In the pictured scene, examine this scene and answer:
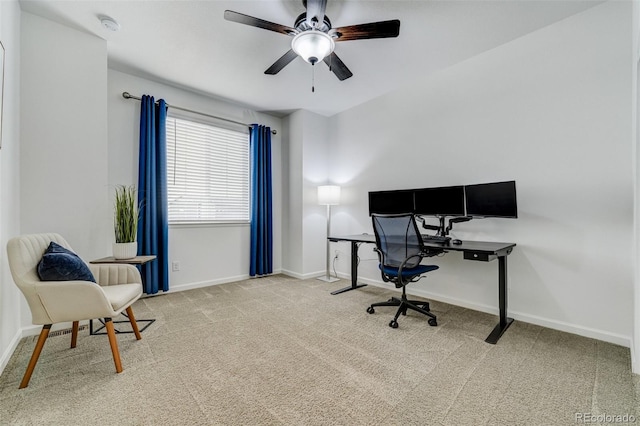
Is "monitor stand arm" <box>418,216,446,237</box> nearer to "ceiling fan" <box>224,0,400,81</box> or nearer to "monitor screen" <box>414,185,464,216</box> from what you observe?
"monitor screen" <box>414,185,464,216</box>

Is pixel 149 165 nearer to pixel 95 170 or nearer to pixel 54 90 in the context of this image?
pixel 95 170

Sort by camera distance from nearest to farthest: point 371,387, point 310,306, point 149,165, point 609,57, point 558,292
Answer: point 371,387
point 609,57
point 558,292
point 310,306
point 149,165

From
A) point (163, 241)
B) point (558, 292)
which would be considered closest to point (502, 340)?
point (558, 292)

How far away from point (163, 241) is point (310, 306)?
6.46 ft

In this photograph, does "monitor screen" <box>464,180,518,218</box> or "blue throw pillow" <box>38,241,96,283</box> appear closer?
"blue throw pillow" <box>38,241,96,283</box>

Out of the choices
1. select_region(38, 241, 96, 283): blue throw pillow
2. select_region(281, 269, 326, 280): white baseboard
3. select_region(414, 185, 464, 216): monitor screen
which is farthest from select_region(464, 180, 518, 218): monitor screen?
select_region(38, 241, 96, 283): blue throw pillow

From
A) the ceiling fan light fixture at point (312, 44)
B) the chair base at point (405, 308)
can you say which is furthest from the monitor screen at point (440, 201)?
the ceiling fan light fixture at point (312, 44)

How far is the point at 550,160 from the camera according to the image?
8.18 ft

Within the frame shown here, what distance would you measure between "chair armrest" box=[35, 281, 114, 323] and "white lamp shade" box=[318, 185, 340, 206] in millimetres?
2973

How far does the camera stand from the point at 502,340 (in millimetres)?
2260

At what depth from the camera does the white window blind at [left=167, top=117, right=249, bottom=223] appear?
3.68 meters

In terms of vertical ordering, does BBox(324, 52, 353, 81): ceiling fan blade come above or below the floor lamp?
above

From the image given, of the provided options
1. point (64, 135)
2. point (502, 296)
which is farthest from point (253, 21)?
point (502, 296)

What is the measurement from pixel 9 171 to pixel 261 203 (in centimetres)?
264
